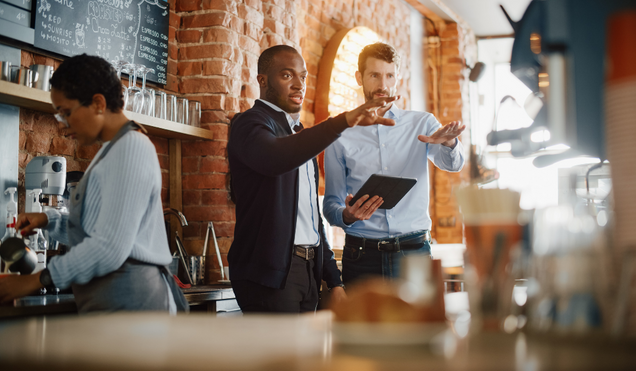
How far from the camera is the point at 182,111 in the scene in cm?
286

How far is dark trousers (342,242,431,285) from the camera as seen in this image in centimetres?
217

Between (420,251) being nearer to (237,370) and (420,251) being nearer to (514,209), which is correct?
(514,209)

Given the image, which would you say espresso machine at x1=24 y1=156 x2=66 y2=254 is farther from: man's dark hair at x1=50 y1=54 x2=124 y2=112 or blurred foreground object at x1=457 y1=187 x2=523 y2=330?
blurred foreground object at x1=457 y1=187 x2=523 y2=330

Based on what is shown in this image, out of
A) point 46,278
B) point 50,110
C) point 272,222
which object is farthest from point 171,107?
point 46,278

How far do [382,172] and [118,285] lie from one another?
49.1 inches

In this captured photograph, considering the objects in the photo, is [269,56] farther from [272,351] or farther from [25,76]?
[272,351]

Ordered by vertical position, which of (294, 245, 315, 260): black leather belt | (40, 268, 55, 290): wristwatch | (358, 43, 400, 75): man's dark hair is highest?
(358, 43, 400, 75): man's dark hair

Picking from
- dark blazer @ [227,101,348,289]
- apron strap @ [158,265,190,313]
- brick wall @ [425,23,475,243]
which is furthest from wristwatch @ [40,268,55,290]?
brick wall @ [425,23,475,243]

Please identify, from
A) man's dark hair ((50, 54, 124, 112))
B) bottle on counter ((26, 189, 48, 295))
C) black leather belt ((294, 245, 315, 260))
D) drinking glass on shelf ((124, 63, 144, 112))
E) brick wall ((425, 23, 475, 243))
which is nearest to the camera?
man's dark hair ((50, 54, 124, 112))

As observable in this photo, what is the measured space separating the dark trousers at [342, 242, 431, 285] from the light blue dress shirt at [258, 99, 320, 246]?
0.19 meters

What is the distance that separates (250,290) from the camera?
6.33 feet

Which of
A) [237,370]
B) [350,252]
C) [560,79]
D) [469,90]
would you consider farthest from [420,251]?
[469,90]

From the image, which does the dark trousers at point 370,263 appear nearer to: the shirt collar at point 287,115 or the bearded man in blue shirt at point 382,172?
the bearded man in blue shirt at point 382,172

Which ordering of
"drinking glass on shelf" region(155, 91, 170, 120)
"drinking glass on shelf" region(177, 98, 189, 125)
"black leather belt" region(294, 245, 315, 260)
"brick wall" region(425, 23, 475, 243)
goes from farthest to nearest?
"brick wall" region(425, 23, 475, 243) < "drinking glass on shelf" region(177, 98, 189, 125) < "drinking glass on shelf" region(155, 91, 170, 120) < "black leather belt" region(294, 245, 315, 260)
